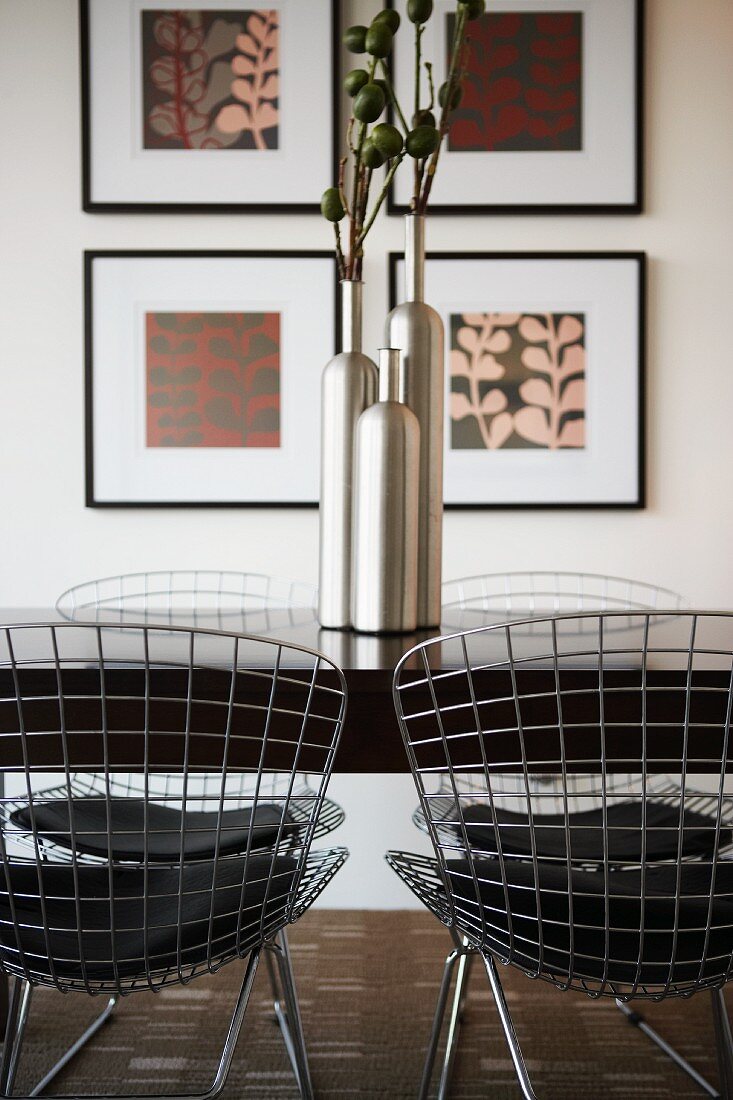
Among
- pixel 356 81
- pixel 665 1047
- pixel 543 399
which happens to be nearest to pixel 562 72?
pixel 543 399

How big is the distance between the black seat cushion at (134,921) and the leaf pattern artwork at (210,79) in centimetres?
217

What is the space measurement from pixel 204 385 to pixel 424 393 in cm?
123

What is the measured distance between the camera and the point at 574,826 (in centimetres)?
114

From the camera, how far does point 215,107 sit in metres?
2.84

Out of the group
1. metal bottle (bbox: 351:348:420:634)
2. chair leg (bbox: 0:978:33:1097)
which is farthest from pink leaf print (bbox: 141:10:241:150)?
chair leg (bbox: 0:978:33:1097)

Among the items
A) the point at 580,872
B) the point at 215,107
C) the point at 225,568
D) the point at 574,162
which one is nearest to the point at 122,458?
the point at 225,568

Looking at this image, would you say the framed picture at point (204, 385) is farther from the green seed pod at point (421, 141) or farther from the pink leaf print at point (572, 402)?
the green seed pod at point (421, 141)

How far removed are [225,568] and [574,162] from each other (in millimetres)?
1544

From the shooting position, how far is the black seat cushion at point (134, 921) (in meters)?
1.21

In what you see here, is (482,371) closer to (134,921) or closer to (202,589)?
(202,589)

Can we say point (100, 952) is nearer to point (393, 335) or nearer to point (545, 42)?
point (393, 335)

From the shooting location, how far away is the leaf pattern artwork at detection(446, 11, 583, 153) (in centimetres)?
284

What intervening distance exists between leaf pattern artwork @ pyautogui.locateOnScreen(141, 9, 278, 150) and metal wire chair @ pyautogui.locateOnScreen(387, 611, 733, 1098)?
1925 millimetres

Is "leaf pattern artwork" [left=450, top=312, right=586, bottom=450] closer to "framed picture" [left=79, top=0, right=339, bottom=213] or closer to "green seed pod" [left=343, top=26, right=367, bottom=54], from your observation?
"framed picture" [left=79, top=0, right=339, bottom=213]
